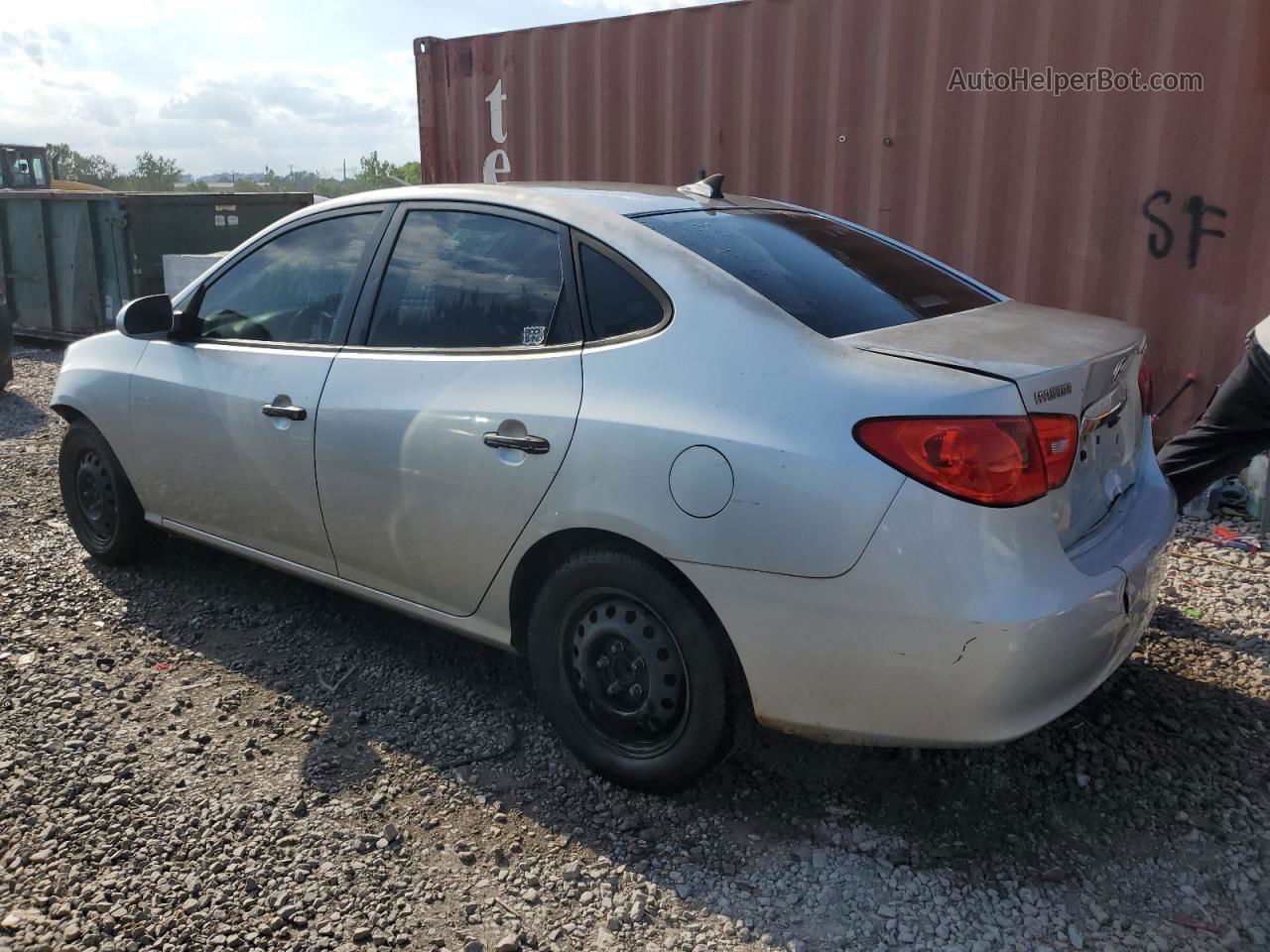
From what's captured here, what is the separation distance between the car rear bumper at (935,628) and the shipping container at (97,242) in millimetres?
10152

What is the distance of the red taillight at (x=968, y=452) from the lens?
2270mm

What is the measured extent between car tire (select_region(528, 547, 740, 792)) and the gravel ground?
15 centimetres

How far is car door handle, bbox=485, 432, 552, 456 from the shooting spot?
9.19ft

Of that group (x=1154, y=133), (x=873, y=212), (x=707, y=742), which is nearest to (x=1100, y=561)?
(x=707, y=742)

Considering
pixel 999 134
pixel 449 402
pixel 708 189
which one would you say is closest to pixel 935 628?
pixel 449 402

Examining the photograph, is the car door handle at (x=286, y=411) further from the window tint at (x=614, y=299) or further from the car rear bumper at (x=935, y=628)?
the car rear bumper at (x=935, y=628)

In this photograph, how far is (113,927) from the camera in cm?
244

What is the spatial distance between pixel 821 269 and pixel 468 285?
103 cm

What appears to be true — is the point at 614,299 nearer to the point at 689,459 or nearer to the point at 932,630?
the point at 689,459

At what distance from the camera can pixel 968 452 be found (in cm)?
227

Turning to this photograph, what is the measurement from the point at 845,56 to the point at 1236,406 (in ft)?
10.7

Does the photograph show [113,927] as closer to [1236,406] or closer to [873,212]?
[1236,406]

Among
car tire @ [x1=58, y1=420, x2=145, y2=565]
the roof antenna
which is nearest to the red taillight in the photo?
the roof antenna

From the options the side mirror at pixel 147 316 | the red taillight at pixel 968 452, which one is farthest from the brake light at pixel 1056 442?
the side mirror at pixel 147 316
